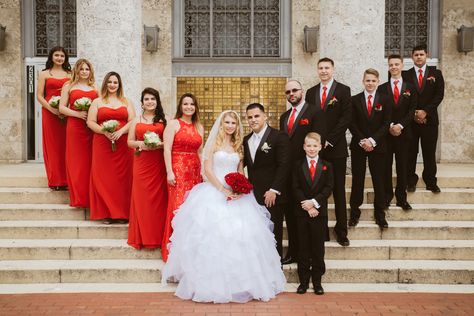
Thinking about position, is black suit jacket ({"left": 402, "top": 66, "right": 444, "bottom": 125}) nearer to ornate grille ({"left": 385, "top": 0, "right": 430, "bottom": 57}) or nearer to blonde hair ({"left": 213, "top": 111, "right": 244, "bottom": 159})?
blonde hair ({"left": 213, "top": 111, "right": 244, "bottom": 159})

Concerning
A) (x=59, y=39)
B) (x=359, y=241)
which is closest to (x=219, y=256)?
(x=359, y=241)

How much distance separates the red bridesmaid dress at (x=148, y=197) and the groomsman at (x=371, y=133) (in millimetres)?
2679

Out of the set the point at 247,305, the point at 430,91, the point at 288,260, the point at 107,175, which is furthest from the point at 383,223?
the point at 107,175

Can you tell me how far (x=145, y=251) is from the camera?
23.9ft

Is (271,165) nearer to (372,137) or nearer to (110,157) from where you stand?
(372,137)

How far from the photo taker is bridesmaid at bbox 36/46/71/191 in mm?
8352

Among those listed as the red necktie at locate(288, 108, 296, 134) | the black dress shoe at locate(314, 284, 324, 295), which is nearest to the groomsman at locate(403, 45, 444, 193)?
the red necktie at locate(288, 108, 296, 134)

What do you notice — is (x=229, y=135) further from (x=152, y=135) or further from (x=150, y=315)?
(x=150, y=315)

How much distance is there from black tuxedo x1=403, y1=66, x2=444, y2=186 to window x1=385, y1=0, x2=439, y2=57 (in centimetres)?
558

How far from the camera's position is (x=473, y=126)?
13.6m

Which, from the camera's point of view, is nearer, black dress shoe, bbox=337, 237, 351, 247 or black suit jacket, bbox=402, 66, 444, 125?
black dress shoe, bbox=337, 237, 351, 247

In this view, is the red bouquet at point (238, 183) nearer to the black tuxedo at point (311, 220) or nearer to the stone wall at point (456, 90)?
the black tuxedo at point (311, 220)

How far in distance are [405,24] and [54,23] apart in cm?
894

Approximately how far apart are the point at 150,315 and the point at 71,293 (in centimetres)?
131
